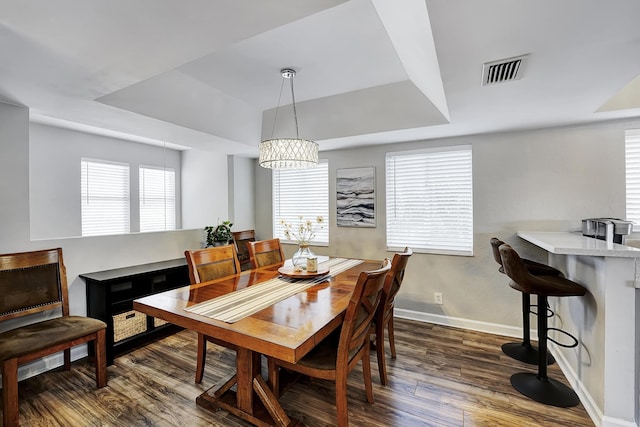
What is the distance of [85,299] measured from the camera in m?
2.84

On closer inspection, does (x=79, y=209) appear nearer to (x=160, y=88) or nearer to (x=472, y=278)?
(x=160, y=88)

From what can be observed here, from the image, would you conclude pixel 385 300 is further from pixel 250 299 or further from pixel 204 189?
pixel 204 189

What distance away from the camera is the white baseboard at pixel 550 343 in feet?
5.89

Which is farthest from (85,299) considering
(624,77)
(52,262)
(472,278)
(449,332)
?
(624,77)

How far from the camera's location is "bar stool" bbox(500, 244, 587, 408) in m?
2.02

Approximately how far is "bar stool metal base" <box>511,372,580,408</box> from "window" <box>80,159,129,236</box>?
549 cm

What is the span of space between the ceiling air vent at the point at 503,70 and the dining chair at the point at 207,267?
7.78 ft

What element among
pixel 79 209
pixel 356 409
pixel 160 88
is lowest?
pixel 356 409

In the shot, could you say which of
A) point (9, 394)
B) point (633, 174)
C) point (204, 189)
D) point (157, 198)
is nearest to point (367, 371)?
point (9, 394)

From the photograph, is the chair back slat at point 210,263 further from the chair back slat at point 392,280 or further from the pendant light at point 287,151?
the chair back slat at point 392,280

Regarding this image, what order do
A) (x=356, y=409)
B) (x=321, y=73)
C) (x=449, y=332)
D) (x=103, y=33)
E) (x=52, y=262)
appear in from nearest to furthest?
1. (x=103, y=33)
2. (x=356, y=409)
3. (x=52, y=262)
4. (x=321, y=73)
5. (x=449, y=332)

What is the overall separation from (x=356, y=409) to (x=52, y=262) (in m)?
2.66

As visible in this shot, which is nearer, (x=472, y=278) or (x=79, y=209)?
(x=472, y=278)

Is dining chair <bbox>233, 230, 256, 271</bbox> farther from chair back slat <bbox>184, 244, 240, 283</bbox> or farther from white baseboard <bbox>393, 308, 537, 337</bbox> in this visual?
white baseboard <bbox>393, 308, 537, 337</bbox>
